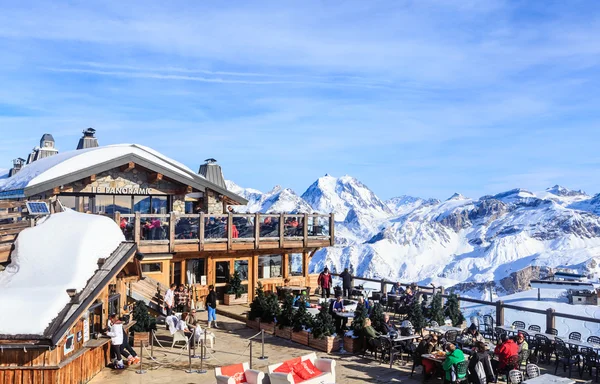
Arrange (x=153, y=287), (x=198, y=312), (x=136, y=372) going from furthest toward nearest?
(x=198, y=312) → (x=153, y=287) → (x=136, y=372)

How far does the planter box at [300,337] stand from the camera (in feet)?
62.4

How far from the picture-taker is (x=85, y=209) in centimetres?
2520

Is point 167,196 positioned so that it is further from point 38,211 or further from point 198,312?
point 38,211

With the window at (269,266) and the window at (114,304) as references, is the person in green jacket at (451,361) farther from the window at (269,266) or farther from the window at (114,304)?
the window at (269,266)

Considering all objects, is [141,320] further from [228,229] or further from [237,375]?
[228,229]

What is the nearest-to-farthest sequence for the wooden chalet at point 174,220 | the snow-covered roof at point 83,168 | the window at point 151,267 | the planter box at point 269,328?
the planter box at point 269,328 → the snow-covered roof at point 83,168 → the wooden chalet at point 174,220 → the window at point 151,267

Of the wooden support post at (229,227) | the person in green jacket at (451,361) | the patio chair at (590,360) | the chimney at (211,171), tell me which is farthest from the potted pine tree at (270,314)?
the chimney at (211,171)

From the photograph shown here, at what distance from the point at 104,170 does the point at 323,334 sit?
11868mm

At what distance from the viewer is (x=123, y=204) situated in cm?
2603

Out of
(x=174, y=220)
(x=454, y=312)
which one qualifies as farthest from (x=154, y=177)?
(x=454, y=312)

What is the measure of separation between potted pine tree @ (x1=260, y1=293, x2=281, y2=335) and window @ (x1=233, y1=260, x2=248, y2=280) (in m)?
5.53

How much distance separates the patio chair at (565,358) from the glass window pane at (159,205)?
17011 mm

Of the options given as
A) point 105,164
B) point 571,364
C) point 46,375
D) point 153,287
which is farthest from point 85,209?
point 571,364

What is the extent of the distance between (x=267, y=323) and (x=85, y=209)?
31.8ft
